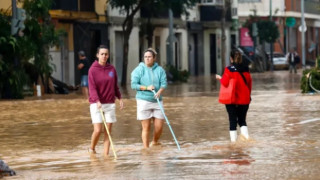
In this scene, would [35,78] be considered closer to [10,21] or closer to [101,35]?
[10,21]

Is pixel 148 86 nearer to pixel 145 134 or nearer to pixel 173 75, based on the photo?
pixel 145 134

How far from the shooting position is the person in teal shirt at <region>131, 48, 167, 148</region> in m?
16.1

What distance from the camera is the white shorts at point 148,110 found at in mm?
16234

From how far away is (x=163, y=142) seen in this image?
1748 cm

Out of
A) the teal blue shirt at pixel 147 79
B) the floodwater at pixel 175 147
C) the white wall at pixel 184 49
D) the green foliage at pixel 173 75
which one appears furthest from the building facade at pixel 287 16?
the teal blue shirt at pixel 147 79

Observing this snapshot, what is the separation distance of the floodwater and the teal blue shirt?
821 millimetres

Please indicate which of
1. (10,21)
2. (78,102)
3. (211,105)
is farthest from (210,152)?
(10,21)

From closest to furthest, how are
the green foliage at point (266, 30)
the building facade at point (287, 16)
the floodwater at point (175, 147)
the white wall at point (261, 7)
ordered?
the floodwater at point (175, 147) → the green foliage at point (266, 30) → the building facade at point (287, 16) → the white wall at point (261, 7)

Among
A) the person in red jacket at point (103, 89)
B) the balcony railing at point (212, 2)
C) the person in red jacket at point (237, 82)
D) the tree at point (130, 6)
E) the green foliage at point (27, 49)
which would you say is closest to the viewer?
the person in red jacket at point (103, 89)

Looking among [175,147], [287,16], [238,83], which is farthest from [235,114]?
[287,16]

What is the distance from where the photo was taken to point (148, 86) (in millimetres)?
16094

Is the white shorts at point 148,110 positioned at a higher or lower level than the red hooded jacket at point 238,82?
lower

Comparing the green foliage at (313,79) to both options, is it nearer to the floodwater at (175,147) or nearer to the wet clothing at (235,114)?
the floodwater at (175,147)

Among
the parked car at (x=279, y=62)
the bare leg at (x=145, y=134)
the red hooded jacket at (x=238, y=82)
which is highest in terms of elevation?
the red hooded jacket at (x=238, y=82)
